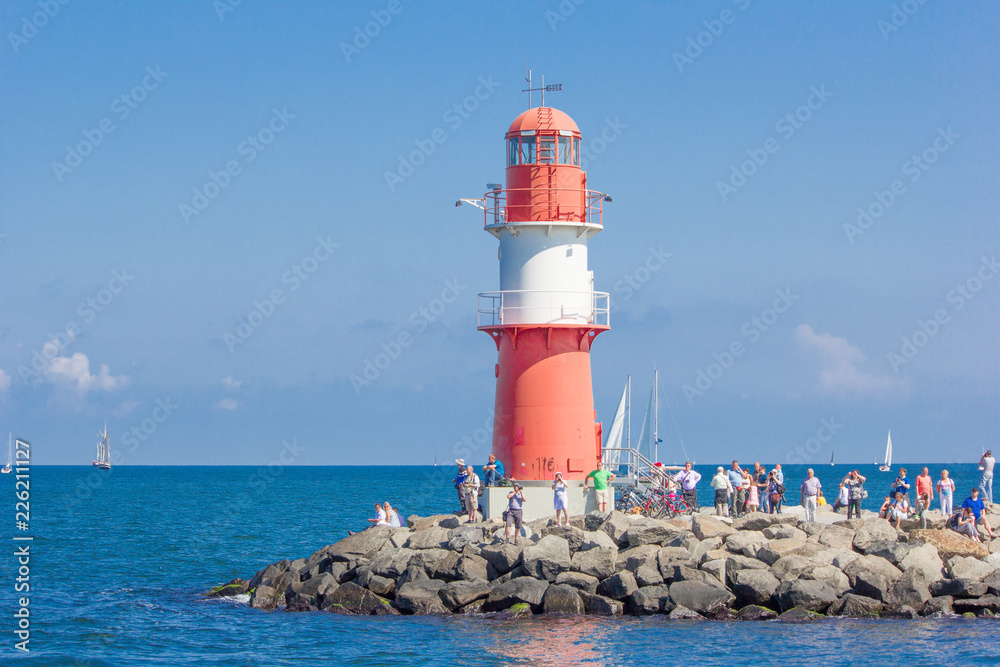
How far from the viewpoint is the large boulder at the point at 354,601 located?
2541 cm

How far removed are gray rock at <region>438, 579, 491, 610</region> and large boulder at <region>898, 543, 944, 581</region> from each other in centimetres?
870

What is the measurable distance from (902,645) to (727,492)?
8.36 metres

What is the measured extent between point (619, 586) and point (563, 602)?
3.98 feet

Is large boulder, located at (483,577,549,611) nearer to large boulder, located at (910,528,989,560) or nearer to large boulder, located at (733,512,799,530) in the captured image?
large boulder, located at (733,512,799,530)

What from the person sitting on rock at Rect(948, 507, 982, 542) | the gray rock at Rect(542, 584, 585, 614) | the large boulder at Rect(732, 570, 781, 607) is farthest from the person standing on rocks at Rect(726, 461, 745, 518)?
the gray rock at Rect(542, 584, 585, 614)

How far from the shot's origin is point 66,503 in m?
79.6

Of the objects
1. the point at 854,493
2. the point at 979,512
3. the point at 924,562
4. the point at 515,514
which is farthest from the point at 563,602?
the point at 979,512

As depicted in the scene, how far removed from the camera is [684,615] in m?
23.9

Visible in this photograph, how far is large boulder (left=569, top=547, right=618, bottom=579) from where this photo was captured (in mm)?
24969

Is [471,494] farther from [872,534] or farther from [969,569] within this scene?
[969,569]

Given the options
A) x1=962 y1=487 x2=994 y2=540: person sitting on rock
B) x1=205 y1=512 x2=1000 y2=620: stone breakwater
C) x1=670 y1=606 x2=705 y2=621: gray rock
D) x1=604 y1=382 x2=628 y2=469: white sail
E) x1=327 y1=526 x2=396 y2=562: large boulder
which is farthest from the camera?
x1=604 y1=382 x2=628 y2=469: white sail

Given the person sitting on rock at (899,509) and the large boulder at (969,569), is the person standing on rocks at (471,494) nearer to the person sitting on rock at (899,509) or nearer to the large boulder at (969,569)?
the person sitting on rock at (899,509)

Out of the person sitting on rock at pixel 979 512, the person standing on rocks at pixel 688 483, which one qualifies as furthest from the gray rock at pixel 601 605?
the person sitting on rock at pixel 979 512

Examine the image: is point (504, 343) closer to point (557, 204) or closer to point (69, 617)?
point (557, 204)
